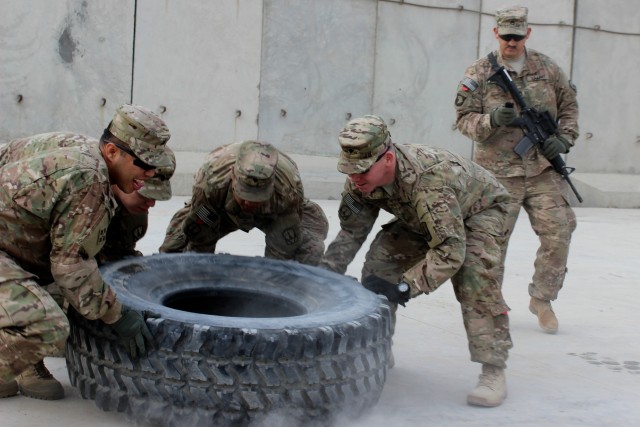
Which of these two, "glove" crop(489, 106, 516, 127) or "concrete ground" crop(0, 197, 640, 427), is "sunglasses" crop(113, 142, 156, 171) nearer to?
"concrete ground" crop(0, 197, 640, 427)

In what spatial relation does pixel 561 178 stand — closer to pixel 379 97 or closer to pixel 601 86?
pixel 379 97

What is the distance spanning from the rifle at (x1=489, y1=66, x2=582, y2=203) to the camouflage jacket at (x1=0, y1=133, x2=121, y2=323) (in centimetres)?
277

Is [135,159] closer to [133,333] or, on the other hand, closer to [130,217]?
[133,333]

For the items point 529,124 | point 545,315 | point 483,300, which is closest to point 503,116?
point 529,124

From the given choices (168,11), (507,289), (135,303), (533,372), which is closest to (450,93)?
(168,11)

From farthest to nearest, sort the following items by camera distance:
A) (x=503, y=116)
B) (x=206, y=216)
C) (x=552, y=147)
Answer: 1. (x=552, y=147)
2. (x=503, y=116)
3. (x=206, y=216)

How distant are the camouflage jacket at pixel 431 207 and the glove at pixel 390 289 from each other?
0.06 meters

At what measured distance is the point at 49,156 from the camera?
290 centimetres

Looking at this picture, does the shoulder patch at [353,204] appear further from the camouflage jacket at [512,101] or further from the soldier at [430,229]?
the camouflage jacket at [512,101]

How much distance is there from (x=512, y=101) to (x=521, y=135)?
8.0 inches

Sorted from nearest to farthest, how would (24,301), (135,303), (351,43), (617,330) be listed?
(24,301) < (135,303) < (617,330) < (351,43)

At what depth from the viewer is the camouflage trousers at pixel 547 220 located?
4.92m

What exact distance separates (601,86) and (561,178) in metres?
8.20

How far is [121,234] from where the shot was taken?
3.96m
